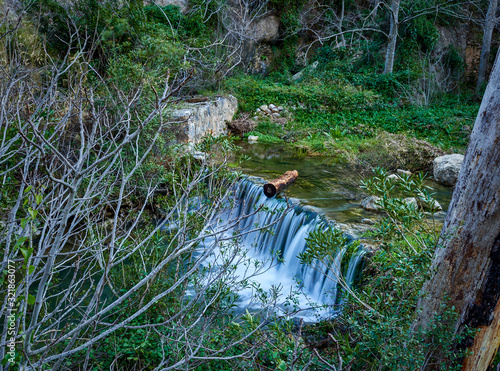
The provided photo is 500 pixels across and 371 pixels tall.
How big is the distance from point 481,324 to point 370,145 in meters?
8.22

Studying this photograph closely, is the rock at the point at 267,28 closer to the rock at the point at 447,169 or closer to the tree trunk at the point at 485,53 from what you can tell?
the tree trunk at the point at 485,53

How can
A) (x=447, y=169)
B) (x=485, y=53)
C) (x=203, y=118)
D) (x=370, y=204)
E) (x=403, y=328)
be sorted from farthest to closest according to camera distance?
(x=485, y=53) → (x=203, y=118) → (x=447, y=169) → (x=370, y=204) → (x=403, y=328)

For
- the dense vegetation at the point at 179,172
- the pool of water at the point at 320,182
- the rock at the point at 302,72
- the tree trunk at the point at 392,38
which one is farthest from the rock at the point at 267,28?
the pool of water at the point at 320,182

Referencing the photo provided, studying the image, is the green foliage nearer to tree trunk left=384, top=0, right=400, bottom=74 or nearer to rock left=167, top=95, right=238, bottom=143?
rock left=167, top=95, right=238, bottom=143

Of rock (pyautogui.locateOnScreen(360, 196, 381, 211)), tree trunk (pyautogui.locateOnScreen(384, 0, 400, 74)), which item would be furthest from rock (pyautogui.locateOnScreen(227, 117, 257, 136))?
rock (pyautogui.locateOnScreen(360, 196, 381, 211))

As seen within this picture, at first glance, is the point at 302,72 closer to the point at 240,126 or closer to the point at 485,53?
the point at 240,126

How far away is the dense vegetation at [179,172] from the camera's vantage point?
2402 mm

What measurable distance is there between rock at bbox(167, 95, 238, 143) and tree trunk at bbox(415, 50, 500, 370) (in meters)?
5.76

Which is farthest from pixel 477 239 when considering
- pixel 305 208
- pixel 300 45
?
pixel 300 45

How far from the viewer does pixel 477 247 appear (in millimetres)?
2699

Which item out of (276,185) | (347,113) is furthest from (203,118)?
(347,113)

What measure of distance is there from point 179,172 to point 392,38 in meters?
13.5

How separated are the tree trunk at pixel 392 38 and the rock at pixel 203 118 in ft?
24.0

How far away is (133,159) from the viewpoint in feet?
24.2
